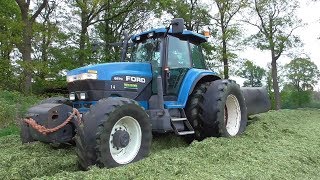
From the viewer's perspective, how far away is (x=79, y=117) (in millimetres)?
5234

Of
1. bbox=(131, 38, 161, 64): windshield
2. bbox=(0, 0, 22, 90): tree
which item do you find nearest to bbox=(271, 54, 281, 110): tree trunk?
bbox=(0, 0, 22, 90): tree

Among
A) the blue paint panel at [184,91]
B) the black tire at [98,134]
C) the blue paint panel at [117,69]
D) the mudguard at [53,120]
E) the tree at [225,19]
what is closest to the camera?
the black tire at [98,134]

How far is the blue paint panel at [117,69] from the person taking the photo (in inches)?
224

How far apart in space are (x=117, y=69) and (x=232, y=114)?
2752mm

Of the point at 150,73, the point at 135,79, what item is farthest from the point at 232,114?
the point at 135,79

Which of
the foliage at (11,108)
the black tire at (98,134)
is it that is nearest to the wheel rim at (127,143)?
the black tire at (98,134)

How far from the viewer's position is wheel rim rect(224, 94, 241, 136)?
7363 mm

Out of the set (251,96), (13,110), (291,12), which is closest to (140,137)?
(251,96)

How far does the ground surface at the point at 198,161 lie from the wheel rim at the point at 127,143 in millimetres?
301

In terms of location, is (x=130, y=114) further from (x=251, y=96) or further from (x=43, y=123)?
(x=251, y=96)

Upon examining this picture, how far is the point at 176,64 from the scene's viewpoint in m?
6.68

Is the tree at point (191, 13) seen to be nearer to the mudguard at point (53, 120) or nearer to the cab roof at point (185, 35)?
the cab roof at point (185, 35)

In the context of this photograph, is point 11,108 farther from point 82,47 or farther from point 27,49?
point 82,47

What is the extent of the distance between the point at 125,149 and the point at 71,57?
57.2ft
